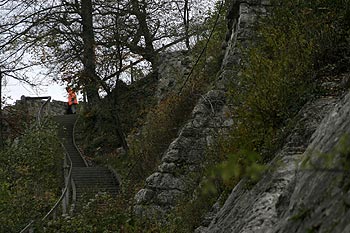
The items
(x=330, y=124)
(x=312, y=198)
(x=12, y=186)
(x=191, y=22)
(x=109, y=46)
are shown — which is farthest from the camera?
(x=191, y=22)

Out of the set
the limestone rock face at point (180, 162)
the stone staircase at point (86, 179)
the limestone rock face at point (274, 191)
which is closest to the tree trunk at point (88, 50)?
the stone staircase at point (86, 179)

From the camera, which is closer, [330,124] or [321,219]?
[321,219]

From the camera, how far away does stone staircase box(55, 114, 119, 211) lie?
19.1 metres

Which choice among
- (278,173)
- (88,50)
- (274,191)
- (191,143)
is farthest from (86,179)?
(274,191)

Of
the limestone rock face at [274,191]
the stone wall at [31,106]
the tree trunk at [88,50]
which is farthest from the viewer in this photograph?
the stone wall at [31,106]

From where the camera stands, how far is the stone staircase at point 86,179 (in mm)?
19125

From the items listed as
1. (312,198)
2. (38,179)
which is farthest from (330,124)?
(38,179)

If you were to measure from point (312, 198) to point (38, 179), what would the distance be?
59.2 feet

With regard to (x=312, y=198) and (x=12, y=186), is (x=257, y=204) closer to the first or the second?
(x=312, y=198)

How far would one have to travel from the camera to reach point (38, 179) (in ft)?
68.0

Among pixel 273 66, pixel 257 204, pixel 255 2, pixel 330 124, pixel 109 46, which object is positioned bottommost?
pixel 257 204

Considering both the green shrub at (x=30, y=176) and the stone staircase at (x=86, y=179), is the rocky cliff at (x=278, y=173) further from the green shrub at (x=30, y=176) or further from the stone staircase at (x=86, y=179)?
the stone staircase at (x=86, y=179)

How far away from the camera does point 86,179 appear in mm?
21297

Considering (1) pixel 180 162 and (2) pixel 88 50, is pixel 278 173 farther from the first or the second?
(2) pixel 88 50
